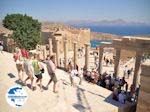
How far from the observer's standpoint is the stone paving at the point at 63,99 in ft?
22.2

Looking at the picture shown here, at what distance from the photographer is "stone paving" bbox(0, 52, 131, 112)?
6758 mm

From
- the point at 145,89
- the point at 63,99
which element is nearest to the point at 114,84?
the point at 63,99

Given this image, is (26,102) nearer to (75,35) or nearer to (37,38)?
(37,38)

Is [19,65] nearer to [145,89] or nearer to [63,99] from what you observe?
[63,99]

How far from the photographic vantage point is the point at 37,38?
25719mm

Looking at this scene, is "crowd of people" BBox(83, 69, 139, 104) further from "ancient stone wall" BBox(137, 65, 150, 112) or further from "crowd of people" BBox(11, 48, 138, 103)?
"ancient stone wall" BBox(137, 65, 150, 112)

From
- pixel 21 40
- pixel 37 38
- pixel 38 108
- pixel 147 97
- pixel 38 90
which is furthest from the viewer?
pixel 37 38

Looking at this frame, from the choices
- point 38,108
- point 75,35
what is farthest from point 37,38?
point 38,108

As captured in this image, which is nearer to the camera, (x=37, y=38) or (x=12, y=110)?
(x=12, y=110)

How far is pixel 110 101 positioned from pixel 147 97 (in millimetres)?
1964

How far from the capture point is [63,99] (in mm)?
7574

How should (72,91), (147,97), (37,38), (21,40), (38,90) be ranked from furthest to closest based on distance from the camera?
(37,38), (21,40), (72,91), (38,90), (147,97)

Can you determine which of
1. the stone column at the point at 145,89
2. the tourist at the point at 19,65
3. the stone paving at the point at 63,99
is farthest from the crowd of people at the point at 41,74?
the stone column at the point at 145,89

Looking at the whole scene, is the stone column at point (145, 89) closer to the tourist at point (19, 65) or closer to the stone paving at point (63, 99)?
the stone paving at point (63, 99)
